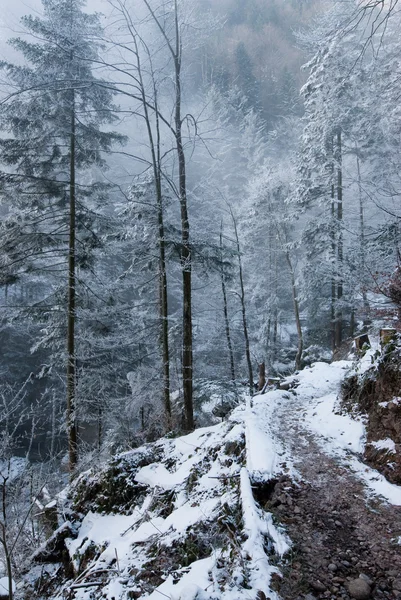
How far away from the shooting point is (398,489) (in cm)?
342

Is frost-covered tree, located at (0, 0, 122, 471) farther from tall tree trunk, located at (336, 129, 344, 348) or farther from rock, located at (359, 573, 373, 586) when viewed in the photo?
tall tree trunk, located at (336, 129, 344, 348)

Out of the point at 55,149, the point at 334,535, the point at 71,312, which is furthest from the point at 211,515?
the point at 55,149

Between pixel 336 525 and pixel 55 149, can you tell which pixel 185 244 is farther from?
pixel 336 525

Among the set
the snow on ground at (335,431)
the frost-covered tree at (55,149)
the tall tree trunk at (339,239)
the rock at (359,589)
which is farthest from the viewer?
the tall tree trunk at (339,239)

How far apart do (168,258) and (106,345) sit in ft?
10.6

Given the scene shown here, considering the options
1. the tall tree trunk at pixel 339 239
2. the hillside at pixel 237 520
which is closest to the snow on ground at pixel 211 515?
the hillside at pixel 237 520

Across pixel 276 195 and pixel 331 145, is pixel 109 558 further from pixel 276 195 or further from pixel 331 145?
pixel 276 195

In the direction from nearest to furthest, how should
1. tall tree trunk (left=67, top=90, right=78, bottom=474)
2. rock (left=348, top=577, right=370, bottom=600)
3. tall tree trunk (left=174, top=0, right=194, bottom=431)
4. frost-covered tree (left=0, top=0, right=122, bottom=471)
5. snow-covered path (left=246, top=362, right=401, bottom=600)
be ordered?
rock (left=348, top=577, right=370, bottom=600), snow-covered path (left=246, top=362, right=401, bottom=600), tall tree trunk (left=174, top=0, right=194, bottom=431), frost-covered tree (left=0, top=0, right=122, bottom=471), tall tree trunk (left=67, top=90, right=78, bottom=474)

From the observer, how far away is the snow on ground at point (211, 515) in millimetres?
2502

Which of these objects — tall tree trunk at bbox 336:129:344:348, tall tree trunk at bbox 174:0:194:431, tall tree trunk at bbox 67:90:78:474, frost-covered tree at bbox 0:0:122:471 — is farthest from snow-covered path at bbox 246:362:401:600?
tall tree trunk at bbox 336:129:344:348

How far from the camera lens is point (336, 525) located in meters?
3.03

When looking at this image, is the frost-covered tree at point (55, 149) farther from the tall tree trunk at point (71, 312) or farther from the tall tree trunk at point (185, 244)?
the tall tree trunk at point (185, 244)

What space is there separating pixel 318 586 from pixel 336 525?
2.79ft

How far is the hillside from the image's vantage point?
8.01 ft
